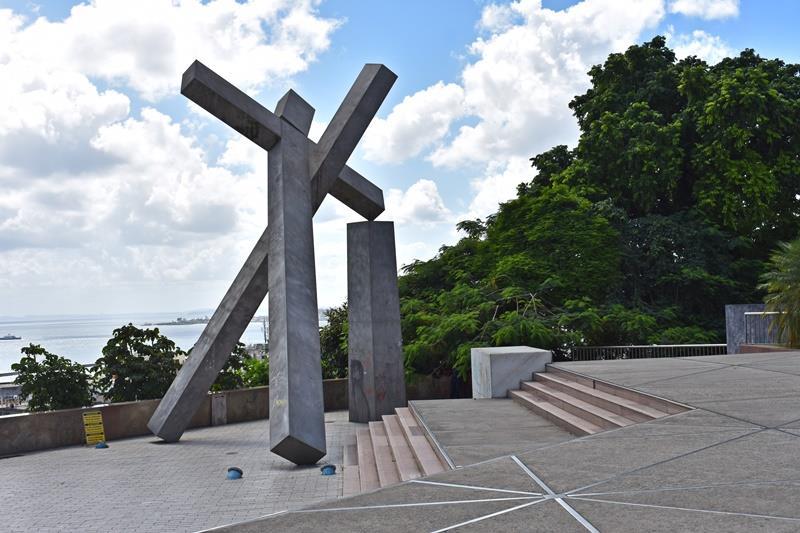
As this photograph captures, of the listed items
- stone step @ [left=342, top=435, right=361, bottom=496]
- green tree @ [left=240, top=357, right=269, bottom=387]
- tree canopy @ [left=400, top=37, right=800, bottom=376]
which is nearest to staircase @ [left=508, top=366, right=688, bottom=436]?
stone step @ [left=342, top=435, right=361, bottom=496]

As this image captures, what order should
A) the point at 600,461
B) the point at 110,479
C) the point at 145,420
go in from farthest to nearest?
the point at 145,420, the point at 110,479, the point at 600,461

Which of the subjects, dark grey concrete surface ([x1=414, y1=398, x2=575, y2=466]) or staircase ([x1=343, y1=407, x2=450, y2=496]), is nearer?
dark grey concrete surface ([x1=414, y1=398, x2=575, y2=466])

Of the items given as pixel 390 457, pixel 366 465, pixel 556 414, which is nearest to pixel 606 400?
pixel 556 414

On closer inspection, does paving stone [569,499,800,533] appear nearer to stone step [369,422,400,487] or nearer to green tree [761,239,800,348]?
stone step [369,422,400,487]

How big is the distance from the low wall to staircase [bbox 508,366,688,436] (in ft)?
28.0

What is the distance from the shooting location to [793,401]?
8.33 meters

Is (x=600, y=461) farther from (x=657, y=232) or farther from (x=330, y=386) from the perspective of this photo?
(x=657, y=232)

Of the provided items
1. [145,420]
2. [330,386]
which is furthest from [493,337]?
[145,420]

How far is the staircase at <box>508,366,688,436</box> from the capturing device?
8500 mm

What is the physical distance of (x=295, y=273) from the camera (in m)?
13.7

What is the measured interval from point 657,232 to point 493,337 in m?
10.7

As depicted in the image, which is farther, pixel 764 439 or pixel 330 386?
pixel 330 386

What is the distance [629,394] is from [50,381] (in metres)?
14.2

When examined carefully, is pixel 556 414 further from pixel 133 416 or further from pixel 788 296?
pixel 133 416
